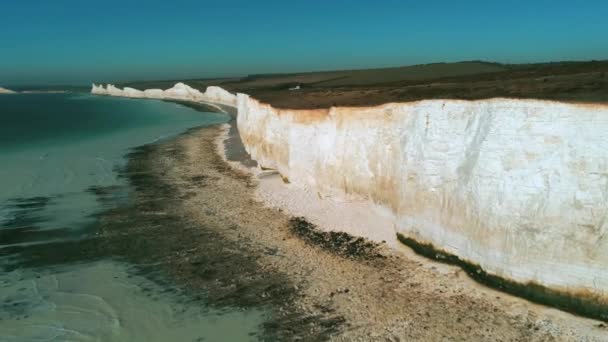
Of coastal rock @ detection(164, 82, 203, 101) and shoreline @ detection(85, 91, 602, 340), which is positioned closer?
shoreline @ detection(85, 91, 602, 340)

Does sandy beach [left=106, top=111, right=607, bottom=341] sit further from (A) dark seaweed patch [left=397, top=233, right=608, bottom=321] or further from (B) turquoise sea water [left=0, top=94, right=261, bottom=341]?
(B) turquoise sea water [left=0, top=94, right=261, bottom=341]

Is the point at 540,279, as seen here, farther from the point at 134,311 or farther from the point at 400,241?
the point at 134,311

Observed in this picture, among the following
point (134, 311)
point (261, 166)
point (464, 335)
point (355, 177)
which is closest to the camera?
point (464, 335)

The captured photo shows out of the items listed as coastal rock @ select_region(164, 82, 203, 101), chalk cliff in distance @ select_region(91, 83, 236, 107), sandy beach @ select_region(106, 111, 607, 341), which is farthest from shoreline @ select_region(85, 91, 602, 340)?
coastal rock @ select_region(164, 82, 203, 101)

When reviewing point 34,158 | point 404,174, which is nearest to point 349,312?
point 404,174

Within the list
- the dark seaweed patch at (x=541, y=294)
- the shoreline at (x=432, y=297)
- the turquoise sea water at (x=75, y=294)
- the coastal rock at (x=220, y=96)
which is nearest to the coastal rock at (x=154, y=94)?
the coastal rock at (x=220, y=96)

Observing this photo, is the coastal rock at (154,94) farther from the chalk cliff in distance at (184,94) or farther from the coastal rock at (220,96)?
the coastal rock at (220,96)

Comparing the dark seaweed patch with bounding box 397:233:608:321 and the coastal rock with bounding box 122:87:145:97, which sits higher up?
the coastal rock with bounding box 122:87:145:97
